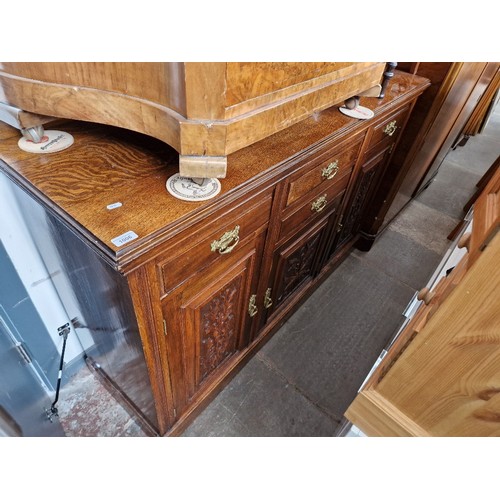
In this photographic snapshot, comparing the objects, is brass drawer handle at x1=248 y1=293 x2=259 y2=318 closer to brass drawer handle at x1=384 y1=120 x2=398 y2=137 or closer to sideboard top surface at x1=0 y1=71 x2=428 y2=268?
sideboard top surface at x1=0 y1=71 x2=428 y2=268

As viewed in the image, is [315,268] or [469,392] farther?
[315,268]

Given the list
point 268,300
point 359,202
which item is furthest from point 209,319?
point 359,202

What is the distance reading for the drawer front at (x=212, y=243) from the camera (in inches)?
31.5

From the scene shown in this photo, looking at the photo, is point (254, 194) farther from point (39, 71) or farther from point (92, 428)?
point (92, 428)

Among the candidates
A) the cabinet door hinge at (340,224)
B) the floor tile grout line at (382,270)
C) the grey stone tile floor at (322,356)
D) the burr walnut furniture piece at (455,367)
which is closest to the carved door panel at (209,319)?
the grey stone tile floor at (322,356)

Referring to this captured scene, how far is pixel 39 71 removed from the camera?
27.2 inches

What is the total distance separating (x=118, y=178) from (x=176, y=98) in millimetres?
260

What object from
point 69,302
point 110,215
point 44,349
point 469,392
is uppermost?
point 110,215

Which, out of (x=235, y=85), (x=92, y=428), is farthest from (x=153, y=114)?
(x=92, y=428)

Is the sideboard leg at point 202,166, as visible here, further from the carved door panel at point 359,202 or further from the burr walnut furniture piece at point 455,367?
the carved door panel at point 359,202

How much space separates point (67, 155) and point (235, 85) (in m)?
0.45

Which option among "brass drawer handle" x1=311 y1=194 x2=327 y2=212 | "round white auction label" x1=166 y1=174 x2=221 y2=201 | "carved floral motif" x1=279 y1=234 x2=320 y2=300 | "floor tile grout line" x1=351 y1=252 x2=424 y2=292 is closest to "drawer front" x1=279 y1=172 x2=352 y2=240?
"brass drawer handle" x1=311 y1=194 x2=327 y2=212

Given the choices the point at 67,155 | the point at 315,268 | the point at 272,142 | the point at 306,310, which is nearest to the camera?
the point at 67,155

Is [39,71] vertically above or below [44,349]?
above
